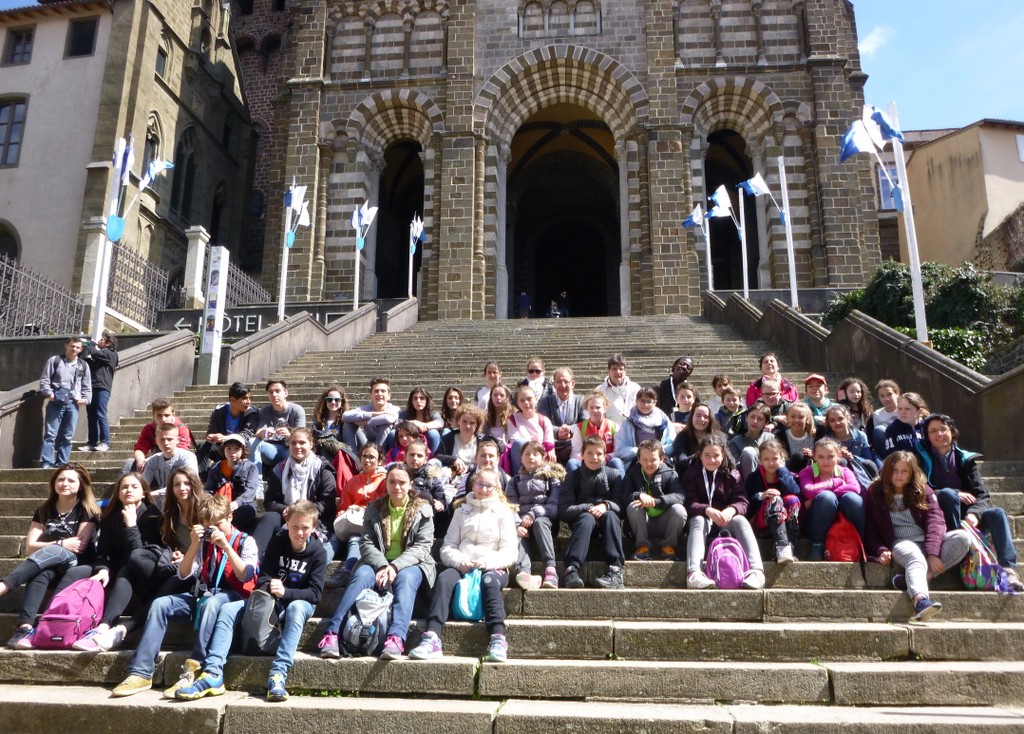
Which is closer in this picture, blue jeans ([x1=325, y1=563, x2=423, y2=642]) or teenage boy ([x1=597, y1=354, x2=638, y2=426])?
blue jeans ([x1=325, y1=563, x2=423, y2=642])

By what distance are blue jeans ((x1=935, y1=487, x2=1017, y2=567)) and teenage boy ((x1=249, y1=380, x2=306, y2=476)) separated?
16.3 ft

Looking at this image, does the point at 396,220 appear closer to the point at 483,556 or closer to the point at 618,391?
the point at 618,391

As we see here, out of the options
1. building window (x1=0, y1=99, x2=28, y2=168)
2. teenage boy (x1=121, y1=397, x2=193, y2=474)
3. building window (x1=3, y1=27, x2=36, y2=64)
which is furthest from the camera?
building window (x1=3, y1=27, x2=36, y2=64)

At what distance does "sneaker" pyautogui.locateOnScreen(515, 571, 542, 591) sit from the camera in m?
5.38

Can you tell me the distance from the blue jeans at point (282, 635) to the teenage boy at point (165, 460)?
1.88 meters

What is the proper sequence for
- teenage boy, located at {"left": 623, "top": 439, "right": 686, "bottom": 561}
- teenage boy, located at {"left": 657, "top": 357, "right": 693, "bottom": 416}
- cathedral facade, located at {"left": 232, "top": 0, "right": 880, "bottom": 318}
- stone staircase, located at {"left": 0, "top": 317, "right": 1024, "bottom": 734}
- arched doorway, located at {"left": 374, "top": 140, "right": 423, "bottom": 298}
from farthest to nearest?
arched doorway, located at {"left": 374, "top": 140, "right": 423, "bottom": 298} < cathedral facade, located at {"left": 232, "top": 0, "right": 880, "bottom": 318} < teenage boy, located at {"left": 657, "top": 357, "right": 693, "bottom": 416} < teenage boy, located at {"left": 623, "top": 439, "right": 686, "bottom": 561} < stone staircase, located at {"left": 0, "top": 317, "right": 1024, "bottom": 734}

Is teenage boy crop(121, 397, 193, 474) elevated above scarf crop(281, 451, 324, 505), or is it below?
above

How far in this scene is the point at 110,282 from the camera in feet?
53.2

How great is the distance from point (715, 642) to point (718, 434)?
177cm

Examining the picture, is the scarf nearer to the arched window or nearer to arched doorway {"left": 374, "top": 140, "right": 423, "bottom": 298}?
arched doorway {"left": 374, "top": 140, "right": 423, "bottom": 298}

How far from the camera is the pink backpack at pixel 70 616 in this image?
5.14 metres

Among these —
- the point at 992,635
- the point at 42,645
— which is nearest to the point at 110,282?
the point at 42,645

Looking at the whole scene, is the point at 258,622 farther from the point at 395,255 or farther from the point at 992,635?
the point at 395,255

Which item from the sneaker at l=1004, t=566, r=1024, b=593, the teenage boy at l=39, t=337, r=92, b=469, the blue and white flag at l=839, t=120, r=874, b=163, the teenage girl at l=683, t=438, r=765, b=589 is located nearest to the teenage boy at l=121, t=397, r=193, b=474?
the teenage boy at l=39, t=337, r=92, b=469
